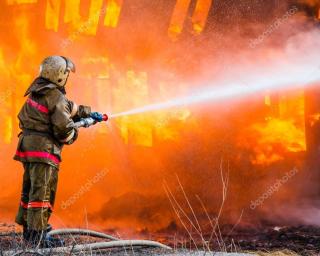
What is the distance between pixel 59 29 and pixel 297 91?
6737 millimetres

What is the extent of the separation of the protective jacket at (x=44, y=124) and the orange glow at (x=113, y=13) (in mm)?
7894

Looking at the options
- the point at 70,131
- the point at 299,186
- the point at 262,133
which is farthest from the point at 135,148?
the point at 70,131

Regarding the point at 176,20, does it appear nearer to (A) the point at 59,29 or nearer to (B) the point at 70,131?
(A) the point at 59,29

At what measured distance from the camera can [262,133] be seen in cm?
1144

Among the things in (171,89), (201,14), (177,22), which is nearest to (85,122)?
(171,89)

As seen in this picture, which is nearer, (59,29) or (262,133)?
(262,133)

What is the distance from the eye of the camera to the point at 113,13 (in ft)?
40.5

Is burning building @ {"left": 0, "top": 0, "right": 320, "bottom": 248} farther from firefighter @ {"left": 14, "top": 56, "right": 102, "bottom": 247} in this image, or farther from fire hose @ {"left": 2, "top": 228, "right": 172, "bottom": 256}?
firefighter @ {"left": 14, "top": 56, "right": 102, "bottom": 247}

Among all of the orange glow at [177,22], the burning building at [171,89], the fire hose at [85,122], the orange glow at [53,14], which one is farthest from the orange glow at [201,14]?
the fire hose at [85,122]

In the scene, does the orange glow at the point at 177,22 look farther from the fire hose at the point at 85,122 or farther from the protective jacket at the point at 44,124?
the protective jacket at the point at 44,124

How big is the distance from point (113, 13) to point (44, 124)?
821 cm

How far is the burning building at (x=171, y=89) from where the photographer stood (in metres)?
11.2

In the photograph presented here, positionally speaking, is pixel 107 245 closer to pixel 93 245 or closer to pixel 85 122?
pixel 93 245

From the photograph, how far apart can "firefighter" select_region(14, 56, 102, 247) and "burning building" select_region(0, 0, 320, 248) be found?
6.05 metres
